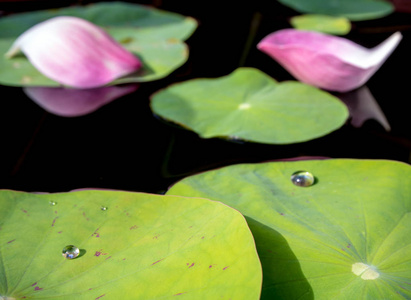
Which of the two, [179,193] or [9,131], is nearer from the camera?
[179,193]

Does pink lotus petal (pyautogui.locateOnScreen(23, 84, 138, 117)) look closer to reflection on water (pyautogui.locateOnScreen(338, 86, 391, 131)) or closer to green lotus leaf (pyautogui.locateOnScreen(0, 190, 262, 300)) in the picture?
green lotus leaf (pyautogui.locateOnScreen(0, 190, 262, 300))

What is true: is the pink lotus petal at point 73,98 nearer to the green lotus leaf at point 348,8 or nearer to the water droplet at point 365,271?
the water droplet at point 365,271

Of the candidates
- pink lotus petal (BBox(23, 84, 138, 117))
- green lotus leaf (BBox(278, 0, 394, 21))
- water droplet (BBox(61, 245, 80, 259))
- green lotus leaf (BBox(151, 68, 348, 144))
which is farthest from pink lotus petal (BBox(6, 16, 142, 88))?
green lotus leaf (BBox(278, 0, 394, 21))

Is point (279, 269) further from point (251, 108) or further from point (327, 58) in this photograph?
point (327, 58)

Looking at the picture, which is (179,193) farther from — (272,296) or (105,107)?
(105,107)

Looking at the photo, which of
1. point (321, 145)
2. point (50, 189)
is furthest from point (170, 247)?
point (321, 145)

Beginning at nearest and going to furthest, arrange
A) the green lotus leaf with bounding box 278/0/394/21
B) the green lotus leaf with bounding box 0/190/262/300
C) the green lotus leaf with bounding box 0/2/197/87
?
the green lotus leaf with bounding box 0/190/262/300 → the green lotus leaf with bounding box 0/2/197/87 → the green lotus leaf with bounding box 278/0/394/21
